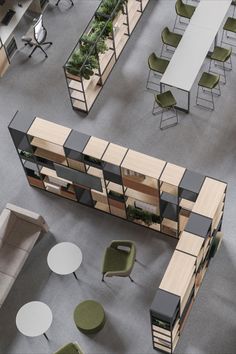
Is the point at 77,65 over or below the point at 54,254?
over

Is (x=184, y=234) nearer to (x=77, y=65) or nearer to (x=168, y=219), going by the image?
(x=168, y=219)

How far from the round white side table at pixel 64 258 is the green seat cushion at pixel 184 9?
572 centimetres

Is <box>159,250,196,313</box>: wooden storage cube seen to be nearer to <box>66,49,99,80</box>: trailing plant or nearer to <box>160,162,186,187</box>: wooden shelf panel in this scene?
<box>160,162,186,187</box>: wooden shelf panel

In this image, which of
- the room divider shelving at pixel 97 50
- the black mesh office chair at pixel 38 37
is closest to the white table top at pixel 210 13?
the room divider shelving at pixel 97 50

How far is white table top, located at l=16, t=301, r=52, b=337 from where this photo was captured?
423 inches

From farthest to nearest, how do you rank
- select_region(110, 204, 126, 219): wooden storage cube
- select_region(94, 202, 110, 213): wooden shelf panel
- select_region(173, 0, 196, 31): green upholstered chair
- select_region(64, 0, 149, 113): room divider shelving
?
select_region(173, 0, 196, 31): green upholstered chair, select_region(64, 0, 149, 113): room divider shelving, select_region(94, 202, 110, 213): wooden shelf panel, select_region(110, 204, 126, 219): wooden storage cube

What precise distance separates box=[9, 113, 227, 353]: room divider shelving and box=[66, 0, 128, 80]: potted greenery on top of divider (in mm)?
1896

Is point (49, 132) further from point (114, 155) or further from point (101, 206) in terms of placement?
point (101, 206)

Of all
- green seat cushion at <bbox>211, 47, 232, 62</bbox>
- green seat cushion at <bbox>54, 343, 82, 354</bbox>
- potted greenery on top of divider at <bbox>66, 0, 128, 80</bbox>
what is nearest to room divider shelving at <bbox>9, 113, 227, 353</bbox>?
green seat cushion at <bbox>54, 343, 82, 354</bbox>

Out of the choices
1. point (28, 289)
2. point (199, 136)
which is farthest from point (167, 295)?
point (199, 136)

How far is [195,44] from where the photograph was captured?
1339 cm

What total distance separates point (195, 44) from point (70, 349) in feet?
21.3

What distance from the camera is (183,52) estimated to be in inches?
524

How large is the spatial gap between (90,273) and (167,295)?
2444mm
